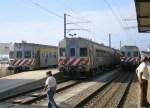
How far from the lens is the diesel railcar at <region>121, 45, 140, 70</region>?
50181 millimetres

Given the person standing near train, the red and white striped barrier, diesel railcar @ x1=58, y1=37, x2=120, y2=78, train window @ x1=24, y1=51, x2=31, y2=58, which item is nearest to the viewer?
the person standing near train

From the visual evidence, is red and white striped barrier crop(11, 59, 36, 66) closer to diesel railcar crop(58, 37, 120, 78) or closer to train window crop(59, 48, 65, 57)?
diesel railcar crop(58, 37, 120, 78)

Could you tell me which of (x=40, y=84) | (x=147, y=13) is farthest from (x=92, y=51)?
(x=147, y=13)

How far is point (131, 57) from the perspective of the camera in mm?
50656

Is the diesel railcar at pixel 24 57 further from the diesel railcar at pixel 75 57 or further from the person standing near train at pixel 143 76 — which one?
the person standing near train at pixel 143 76

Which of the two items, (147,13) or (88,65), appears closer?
(147,13)

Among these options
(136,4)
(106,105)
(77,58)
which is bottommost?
(106,105)

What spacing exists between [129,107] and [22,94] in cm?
748

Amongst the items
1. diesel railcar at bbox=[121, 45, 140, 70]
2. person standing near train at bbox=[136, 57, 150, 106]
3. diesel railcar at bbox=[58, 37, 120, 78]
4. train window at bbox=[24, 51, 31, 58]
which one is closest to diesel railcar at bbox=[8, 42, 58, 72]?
train window at bbox=[24, 51, 31, 58]

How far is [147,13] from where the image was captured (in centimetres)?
2097

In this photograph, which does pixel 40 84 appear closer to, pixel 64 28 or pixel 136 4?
pixel 136 4

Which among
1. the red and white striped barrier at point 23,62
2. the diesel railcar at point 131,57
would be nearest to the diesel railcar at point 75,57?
the red and white striped barrier at point 23,62

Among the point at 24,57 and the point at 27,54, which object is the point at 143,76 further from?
the point at 27,54

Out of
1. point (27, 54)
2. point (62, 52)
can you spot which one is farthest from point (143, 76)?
point (27, 54)
